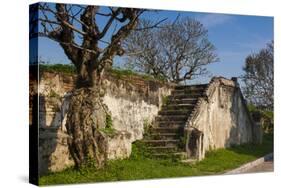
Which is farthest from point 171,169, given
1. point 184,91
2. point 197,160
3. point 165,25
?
point 165,25

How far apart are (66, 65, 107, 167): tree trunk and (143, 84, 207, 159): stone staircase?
104 cm

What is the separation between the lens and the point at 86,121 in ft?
33.1

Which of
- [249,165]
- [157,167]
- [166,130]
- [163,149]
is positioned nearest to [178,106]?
[166,130]

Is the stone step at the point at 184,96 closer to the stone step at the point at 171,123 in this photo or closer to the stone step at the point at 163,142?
the stone step at the point at 171,123

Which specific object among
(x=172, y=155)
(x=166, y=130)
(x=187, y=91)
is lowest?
(x=172, y=155)

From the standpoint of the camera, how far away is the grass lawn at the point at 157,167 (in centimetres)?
985

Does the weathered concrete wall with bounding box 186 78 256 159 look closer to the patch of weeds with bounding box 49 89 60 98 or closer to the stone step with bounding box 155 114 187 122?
the stone step with bounding box 155 114 187 122

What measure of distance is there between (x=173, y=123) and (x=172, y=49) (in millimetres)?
1178

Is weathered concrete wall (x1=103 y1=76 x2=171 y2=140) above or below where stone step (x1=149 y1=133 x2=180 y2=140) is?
above

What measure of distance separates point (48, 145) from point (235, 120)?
148 inches

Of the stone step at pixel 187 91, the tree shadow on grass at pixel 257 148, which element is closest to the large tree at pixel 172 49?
the stone step at pixel 187 91

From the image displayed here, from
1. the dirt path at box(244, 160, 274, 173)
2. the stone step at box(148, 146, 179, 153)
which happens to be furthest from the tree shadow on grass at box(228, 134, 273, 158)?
the stone step at box(148, 146, 179, 153)

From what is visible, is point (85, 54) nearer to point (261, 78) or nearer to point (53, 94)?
point (53, 94)

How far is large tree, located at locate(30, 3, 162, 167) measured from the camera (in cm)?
984
